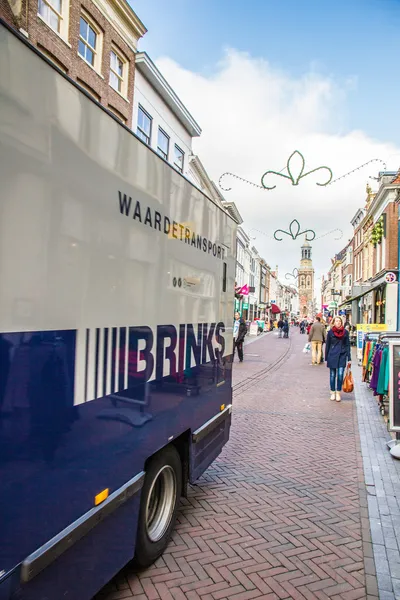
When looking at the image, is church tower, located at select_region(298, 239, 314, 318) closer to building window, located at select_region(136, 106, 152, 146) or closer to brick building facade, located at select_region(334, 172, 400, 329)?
brick building facade, located at select_region(334, 172, 400, 329)

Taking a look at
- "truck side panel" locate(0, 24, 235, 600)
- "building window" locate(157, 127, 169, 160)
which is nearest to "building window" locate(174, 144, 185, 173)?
"building window" locate(157, 127, 169, 160)

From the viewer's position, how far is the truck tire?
2990mm

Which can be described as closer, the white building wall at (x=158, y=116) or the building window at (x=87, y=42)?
the building window at (x=87, y=42)

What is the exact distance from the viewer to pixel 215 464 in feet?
17.6

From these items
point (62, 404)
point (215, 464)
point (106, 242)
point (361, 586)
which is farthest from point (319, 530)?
point (106, 242)

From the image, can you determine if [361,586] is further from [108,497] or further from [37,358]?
[37,358]

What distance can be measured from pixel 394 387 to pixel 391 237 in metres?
22.7

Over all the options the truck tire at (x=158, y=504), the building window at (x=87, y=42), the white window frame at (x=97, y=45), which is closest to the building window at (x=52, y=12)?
the building window at (x=87, y=42)

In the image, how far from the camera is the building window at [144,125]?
61.3ft

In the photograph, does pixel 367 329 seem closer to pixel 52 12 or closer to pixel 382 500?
pixel 382 500

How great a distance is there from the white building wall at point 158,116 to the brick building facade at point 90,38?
1.74 feet

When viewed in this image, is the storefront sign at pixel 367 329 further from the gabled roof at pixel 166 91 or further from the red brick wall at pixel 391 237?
the gabled roof at pixel 166 91

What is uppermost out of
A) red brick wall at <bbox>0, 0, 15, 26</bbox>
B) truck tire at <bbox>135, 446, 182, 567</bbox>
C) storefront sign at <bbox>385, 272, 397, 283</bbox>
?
red brick wall at <bbox>0, 0, 15, 26</bbox>

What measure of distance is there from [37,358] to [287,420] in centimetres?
652
